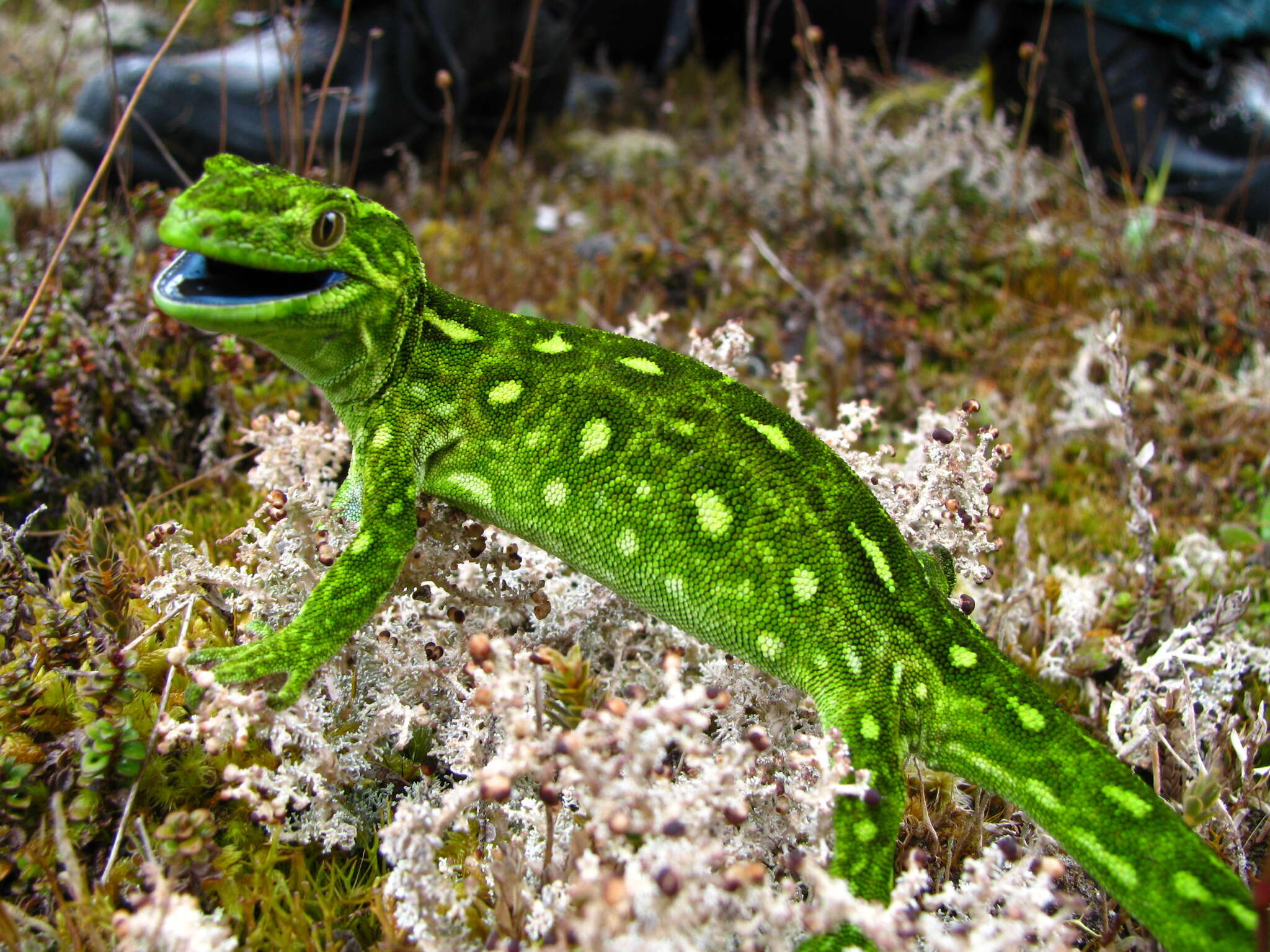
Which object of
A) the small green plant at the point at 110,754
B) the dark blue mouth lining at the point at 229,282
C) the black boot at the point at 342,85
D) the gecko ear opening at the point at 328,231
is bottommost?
the black boot at the point at 342,85

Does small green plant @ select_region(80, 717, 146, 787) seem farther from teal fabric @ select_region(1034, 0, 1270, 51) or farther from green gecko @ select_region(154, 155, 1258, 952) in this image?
teal fabric @ select_region(1034, 0, 1270, 51)

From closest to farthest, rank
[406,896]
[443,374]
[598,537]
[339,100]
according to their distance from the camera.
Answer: [406,896]
[598,537]
[443,374]
[339,100]

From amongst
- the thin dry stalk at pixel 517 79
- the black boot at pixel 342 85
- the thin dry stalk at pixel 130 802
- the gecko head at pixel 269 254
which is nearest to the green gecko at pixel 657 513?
the gecko head at pixel 269 254

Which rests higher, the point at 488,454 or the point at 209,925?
the point at 488,454

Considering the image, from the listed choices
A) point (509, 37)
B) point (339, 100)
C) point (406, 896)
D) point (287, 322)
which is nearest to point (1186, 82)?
point (509, 37)

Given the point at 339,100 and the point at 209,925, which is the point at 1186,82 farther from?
the point at 209,925

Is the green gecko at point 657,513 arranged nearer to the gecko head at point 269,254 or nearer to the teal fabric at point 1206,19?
the gecko head at point 269,254

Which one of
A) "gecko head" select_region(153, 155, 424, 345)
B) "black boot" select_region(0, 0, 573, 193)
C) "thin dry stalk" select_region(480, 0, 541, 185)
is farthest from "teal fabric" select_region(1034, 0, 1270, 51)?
"gecko head" select_region(153, 155, 424, 345)

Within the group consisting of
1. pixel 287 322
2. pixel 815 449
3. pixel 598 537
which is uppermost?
pixel 287 322
